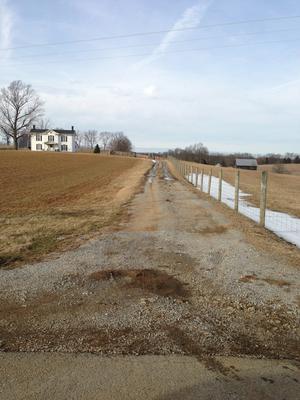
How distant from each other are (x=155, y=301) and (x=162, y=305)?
174 mm

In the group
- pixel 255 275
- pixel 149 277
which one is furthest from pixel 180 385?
pixel 255 275

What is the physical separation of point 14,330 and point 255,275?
3711 millimetres

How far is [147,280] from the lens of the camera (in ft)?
21.5

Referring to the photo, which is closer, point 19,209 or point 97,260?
point 97,260

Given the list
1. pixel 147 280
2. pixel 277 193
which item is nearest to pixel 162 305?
pixel 147 280

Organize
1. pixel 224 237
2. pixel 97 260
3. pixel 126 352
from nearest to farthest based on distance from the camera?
1. pixel 126 352
2. pixel 97 260
3. pixel 224 237

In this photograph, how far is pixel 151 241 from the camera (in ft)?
30.9

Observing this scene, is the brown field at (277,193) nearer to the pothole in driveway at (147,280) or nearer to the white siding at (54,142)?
the pothole in driveway at (147,280)

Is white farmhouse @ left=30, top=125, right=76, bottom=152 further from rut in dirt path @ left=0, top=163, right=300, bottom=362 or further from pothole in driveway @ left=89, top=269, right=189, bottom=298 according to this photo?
pothole in driveway @ left=89, top=269, right=189, bottom=298

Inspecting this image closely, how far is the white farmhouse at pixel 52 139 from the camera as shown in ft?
448

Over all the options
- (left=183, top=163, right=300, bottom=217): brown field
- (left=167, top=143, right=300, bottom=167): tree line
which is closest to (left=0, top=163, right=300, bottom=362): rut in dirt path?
(left=183, top=163, right=300, bottom=217): brown field

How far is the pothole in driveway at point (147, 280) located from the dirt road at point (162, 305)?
0.05 feet

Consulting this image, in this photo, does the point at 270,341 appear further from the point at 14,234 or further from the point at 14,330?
the point at 14,234

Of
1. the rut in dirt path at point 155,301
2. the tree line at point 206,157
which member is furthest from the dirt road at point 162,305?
the tree line at point 206,157
